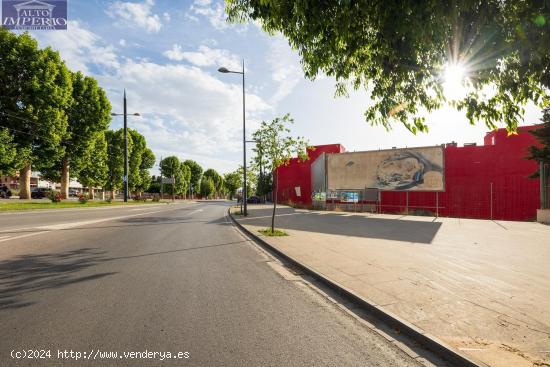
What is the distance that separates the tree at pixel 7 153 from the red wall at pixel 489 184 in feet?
106

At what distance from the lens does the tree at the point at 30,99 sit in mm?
23672

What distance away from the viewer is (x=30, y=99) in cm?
2470

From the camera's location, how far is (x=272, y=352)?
291 cm

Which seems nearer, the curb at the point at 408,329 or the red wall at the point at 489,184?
the curb at the point at 408,329

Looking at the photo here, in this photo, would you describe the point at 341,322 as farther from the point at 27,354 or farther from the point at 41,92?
the point at 41,92

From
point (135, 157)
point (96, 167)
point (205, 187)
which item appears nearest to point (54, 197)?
point (96, 167)

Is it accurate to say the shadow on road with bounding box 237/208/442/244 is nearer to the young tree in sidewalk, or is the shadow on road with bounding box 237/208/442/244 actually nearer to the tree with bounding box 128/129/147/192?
the tree with bounding box 128/129/147/192

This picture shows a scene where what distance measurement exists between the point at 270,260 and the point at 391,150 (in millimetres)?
22848

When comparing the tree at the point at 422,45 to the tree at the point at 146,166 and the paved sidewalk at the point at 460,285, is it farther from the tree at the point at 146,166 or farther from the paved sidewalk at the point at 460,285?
the tree at the point at 146,166

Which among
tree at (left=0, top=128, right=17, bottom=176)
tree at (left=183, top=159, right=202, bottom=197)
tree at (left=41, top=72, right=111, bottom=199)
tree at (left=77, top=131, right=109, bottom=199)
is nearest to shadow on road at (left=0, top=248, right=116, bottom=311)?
tree at (left=0, top=128, right=17, bottom=176)

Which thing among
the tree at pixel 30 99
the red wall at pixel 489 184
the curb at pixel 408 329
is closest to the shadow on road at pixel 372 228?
the curb at pixel 408 329

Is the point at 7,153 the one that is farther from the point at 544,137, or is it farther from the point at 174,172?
the point at 174,172

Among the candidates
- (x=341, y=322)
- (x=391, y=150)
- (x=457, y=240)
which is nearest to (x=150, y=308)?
(x=341, y=322)

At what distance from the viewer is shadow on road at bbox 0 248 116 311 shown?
4338 mm
